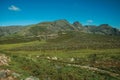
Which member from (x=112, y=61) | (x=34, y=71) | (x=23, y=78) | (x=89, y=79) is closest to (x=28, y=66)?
(x=34, y=71)

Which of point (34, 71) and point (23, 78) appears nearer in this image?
point (23, 78)

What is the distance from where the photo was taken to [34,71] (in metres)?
34.9

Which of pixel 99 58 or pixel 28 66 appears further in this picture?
pixel 99 58

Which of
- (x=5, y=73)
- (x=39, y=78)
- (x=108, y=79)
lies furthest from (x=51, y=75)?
(x=108, y=79)

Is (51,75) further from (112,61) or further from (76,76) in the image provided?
(112,61)

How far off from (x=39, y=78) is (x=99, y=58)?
150 feet

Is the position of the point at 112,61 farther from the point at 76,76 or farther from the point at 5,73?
the point at 5,73

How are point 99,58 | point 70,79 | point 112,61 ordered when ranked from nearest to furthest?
point 70,79 → point 112,61 → point 99,58

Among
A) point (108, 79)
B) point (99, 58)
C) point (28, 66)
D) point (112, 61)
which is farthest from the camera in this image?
point (99, 58)

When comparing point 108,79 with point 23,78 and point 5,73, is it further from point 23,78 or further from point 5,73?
point 5,73

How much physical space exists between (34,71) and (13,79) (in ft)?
22.7

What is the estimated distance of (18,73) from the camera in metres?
31.3

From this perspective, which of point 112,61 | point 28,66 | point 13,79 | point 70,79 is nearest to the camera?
point 13,79

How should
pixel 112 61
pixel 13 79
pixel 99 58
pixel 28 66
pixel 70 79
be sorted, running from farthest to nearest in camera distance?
pixel 99 58 < pixel 112 61 < pixel 28 66 < pixel 70 79 < pixel 13 79
